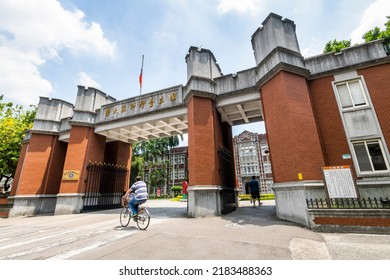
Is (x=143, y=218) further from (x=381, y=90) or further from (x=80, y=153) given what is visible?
(x=381, y=90)

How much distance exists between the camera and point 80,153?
548 inches

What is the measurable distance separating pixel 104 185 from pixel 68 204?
311cm

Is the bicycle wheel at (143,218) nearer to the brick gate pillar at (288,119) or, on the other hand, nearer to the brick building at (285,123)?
the brick building at (285,123)

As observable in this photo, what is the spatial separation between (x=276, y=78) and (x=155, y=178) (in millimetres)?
40055

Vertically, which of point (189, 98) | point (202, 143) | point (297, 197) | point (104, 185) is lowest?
point (297, 197)

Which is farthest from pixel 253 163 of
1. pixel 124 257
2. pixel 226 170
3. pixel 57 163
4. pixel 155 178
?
pixel 124 257

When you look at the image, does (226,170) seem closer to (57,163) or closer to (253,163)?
(57,163)

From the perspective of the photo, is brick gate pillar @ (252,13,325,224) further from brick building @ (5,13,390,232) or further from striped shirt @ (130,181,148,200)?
striped shirt @ (130,181,148,200)

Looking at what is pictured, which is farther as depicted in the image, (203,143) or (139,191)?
(203,143)

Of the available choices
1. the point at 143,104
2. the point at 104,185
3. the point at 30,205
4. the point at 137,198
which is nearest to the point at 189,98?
the point at 143,104

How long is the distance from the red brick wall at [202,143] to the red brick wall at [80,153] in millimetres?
8943
